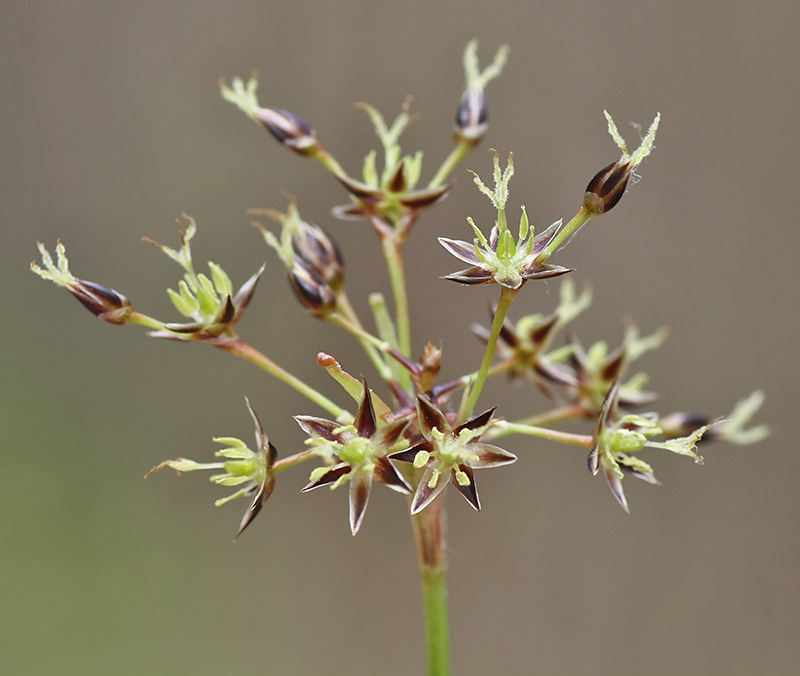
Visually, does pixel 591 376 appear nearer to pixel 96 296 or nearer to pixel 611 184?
pixel 611 184

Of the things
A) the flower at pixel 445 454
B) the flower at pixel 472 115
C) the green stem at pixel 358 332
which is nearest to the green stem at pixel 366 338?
the green stem at pixel 358 332

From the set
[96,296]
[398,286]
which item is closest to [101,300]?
[96,296]

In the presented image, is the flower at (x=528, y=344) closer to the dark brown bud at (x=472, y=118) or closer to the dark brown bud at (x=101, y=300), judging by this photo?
the dark brown bud at (x=472, y=118)

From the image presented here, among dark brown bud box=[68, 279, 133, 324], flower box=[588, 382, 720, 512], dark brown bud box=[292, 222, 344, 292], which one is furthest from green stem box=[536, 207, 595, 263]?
dark brown bud box=[68, 279, 133, 324]

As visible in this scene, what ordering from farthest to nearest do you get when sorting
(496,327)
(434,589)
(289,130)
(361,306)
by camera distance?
(361,306), (289,130), (434,589), (496,327)

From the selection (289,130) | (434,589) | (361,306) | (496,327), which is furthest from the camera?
(361,306)

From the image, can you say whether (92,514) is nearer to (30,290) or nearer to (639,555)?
(30,290)

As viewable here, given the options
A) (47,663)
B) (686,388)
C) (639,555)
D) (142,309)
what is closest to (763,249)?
(686,388)
